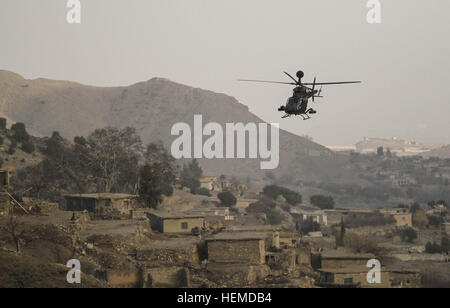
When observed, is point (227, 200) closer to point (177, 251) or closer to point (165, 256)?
point (177, 251)

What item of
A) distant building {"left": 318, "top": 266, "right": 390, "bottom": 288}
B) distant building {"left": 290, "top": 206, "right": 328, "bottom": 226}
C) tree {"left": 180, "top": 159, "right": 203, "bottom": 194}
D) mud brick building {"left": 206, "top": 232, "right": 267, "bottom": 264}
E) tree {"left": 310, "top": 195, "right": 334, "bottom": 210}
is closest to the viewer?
mud brick building {"left": 206, "top": 232, "right": 267, "bottom": 264}

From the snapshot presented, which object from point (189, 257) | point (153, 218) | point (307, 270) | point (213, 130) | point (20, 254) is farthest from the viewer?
point (213, 130)

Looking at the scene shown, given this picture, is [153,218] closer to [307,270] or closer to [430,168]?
[307,270]

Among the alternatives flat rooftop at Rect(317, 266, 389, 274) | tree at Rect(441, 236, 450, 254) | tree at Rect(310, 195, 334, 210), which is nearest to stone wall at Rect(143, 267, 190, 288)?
flat rooftop at Rect(317, 266, 389, 274)

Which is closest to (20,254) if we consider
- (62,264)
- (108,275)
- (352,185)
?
(62,264)

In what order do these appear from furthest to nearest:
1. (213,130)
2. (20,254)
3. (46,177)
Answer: (213,130)
(46,177)
(20,254)

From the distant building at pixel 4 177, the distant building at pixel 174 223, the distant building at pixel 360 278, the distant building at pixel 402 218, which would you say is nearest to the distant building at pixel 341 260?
the distant building at pixel 360 278

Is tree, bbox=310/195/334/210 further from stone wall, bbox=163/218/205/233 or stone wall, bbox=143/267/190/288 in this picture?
stone wall, bbox=143/267/190/288
